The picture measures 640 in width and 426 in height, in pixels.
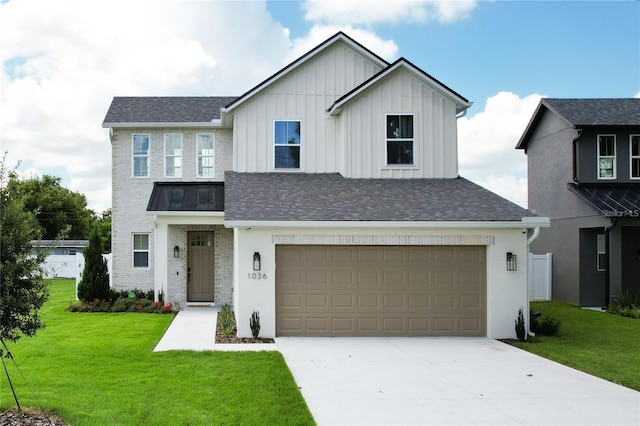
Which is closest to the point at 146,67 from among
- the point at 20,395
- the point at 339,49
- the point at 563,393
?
the point at 339,49

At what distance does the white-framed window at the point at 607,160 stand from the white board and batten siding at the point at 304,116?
376 inches

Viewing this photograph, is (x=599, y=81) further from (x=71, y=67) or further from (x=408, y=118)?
(x=71, y=67)

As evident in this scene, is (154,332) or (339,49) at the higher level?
(339,49)

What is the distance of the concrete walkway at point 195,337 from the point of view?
1215 centimetres

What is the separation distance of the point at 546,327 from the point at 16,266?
1180 centimetres

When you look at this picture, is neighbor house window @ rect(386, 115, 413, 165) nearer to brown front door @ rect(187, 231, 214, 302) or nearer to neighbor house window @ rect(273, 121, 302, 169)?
neighbor house window @ rect(273, 121, 302, 169)

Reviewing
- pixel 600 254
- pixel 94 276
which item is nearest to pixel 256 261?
pixel 94 276

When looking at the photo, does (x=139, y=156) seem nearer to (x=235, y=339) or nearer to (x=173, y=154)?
(x=173, y=154)

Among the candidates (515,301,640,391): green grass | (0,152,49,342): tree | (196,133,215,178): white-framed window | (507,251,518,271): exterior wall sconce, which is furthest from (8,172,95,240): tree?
(0,152,49,342): tree

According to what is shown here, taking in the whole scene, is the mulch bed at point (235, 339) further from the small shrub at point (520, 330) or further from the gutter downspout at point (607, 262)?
the gutter downspout at point (607, 262)

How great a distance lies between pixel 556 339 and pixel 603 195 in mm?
8505

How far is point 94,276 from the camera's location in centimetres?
1923

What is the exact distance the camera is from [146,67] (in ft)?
65.1

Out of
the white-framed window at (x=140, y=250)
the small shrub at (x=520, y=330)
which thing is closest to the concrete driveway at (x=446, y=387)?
the small shrub at (x=520, y=330)
